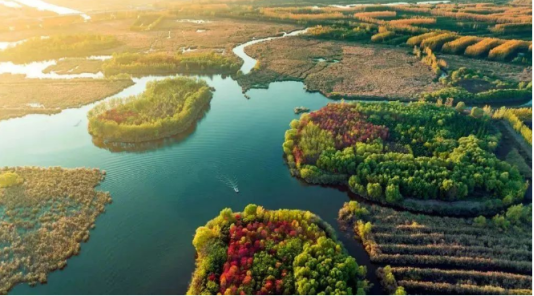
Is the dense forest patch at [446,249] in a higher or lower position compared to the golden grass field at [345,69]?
lower

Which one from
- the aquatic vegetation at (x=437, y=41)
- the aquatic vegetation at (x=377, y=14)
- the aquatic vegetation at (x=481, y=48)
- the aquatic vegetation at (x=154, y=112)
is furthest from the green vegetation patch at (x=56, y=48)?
the aquatic vegetation at (x=481, y=48)

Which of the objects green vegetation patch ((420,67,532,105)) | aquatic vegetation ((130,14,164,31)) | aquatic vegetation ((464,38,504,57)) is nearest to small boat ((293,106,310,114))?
green vegetation patch ((420,67,532,105))

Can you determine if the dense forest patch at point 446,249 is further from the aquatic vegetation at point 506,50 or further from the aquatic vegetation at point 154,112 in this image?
the aquatic vegetation at point 506,50

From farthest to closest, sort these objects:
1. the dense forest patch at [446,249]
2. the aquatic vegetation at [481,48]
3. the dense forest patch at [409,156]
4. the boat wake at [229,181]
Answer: the aquatic vegetation at [481,48], the boat wake at [229,181], the dense forest patch at [409,156], the dense forest patch at [446,249]

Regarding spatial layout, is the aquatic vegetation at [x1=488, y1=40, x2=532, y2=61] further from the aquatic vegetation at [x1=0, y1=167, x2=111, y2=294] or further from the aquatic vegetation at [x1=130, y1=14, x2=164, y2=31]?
the aquatic vegetation at [x1=130, y1=14, x2=164, y2=31]

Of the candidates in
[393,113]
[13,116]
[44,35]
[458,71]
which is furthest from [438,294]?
[44,35]
